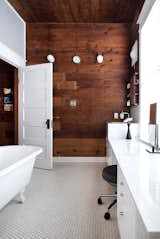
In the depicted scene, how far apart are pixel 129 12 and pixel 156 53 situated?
5.98 feet

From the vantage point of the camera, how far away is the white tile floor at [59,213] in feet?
6.82

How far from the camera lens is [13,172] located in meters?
2.30

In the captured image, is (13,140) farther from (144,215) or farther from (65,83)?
(144,215)

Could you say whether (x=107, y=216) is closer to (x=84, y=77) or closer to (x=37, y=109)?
(x=37, y=109)

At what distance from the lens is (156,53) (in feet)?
9.66

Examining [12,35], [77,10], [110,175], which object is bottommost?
[110,175]

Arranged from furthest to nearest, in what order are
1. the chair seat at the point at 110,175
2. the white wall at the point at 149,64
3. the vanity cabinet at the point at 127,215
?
the white wall at the point at 149,64 < the chair seat at the point at 110,175 < the vanity cabinet at the point at 127,215

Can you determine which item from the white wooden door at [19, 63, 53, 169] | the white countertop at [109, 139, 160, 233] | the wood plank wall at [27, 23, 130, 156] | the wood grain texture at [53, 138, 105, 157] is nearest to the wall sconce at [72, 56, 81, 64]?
the wood plank wall at [27, 23, 130, 156]

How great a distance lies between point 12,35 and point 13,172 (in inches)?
117

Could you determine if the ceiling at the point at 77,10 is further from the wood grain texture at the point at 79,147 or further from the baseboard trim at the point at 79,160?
the baseboard trim at the point at 79,160

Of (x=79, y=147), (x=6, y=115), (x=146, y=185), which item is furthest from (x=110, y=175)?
(x=6, y=115)

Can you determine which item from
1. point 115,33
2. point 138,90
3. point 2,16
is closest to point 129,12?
point 115,33

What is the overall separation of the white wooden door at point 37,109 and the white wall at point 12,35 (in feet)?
1.33

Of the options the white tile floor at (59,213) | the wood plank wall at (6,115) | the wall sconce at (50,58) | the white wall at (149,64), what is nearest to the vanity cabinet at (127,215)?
the white tile floor at (59,213)
